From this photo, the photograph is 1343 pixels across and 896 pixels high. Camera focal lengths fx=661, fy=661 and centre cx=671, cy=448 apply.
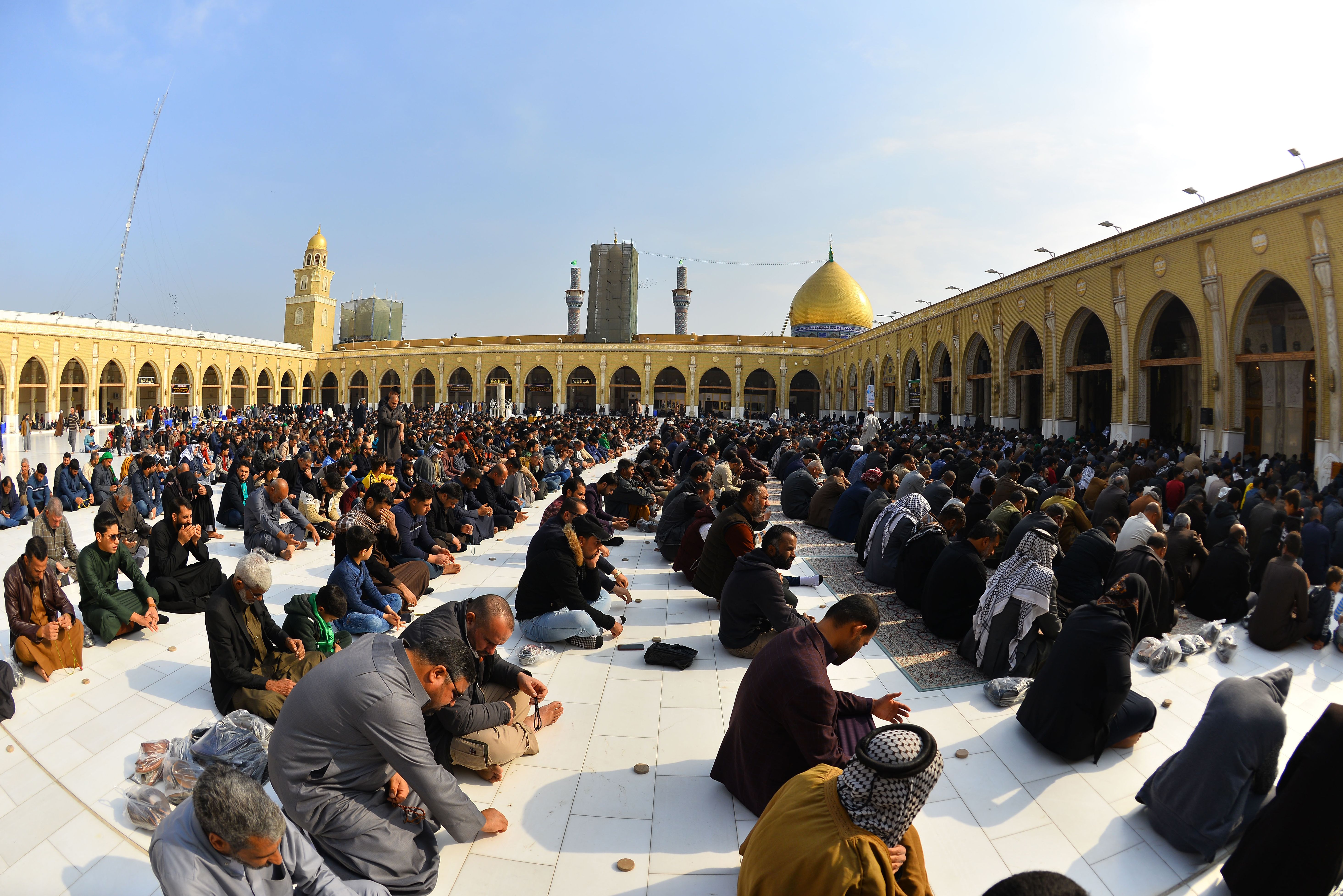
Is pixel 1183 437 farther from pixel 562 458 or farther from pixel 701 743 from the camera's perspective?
pixel 701 743

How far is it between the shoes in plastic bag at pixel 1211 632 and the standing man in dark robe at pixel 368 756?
5454 mm

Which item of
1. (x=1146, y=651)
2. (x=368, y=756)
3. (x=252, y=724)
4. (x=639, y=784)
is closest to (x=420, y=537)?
(x=252, y=724)

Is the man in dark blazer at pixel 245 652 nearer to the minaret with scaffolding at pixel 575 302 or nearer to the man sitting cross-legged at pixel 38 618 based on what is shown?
the man sitting cross-legged at pixel 38 618

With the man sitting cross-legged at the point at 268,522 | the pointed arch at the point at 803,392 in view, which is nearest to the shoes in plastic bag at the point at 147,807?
the man sitting cross-legged at the point at 268,522

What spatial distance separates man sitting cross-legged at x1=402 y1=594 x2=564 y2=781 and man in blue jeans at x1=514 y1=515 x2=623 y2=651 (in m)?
1.18

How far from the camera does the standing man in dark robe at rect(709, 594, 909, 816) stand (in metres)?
2.65

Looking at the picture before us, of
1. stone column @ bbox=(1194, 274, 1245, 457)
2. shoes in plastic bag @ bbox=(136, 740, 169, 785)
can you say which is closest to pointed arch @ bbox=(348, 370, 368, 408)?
stone column @ bbox=(1194, 274, 1245, 457)

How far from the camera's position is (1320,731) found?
7.70 ft

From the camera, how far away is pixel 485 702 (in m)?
3.29

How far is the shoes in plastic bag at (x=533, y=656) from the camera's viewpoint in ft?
14.2

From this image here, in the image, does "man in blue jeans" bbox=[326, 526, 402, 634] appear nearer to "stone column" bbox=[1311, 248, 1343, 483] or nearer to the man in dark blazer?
the man in dark blazer

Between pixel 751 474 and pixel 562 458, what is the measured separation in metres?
4.10

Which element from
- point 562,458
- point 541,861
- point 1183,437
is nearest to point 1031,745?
point 541,861

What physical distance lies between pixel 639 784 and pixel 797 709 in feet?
3.17
